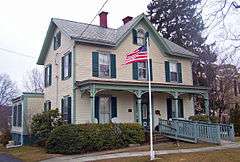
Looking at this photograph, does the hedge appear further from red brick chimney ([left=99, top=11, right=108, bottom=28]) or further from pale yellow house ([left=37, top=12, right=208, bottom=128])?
red brick chimney ([left=99, top=11, right=108, bottom=28])

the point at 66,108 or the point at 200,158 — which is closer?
the point at 200,158

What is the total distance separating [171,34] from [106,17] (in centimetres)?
1471

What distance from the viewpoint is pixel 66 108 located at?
77.3 ft

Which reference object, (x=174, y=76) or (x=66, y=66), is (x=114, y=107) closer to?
(x=66, y=66)

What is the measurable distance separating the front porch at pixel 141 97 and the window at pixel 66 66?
1.98 m

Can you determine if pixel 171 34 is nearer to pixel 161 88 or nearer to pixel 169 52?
pixel 169 52

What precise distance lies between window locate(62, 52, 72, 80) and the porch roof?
1917 millimetres

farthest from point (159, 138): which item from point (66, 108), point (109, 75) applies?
point (66, 108)

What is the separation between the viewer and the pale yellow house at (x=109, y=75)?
2245 cm

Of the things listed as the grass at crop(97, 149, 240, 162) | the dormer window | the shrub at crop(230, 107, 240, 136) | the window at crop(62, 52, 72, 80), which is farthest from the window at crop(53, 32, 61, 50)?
the shrub at crop(230, 107, 240, 136)

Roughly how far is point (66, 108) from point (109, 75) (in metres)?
3.86

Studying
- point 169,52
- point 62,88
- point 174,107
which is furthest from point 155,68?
point 62,88

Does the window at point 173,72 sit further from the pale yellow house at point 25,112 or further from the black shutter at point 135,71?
the pale yellow house at point 25,112

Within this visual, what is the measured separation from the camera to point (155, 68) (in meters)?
26.4
